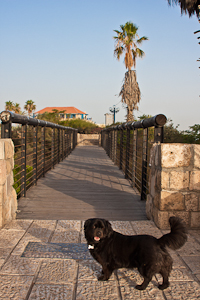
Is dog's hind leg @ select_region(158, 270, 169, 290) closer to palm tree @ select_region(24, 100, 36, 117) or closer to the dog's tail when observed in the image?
the dog's tail

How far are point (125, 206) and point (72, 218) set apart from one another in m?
1.23

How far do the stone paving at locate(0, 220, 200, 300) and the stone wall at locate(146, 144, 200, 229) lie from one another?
0.27 meters

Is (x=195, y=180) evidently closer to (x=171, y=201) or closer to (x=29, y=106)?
(x=171, y=201)

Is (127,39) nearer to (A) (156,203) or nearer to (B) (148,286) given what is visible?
(A) (156,203)

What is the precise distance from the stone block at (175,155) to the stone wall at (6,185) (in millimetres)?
2145

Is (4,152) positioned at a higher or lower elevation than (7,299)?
higher

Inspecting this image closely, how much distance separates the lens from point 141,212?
4.98 metres

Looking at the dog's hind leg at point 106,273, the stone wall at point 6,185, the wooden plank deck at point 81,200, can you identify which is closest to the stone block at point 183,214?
the wooden plank deck at point 81,200

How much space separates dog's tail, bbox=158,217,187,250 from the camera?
2.35 metres

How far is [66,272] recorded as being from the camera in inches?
108

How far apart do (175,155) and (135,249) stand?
1.73m

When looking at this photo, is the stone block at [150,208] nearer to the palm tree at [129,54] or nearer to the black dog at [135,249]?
the black dog at [135,249]

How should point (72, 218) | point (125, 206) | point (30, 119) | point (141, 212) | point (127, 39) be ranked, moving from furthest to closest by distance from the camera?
point (127, 39), point (30, 119), point (125, 206), point (141, 212), point (72, 218)

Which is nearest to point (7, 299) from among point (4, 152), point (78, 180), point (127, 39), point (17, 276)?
point (17, 276)
